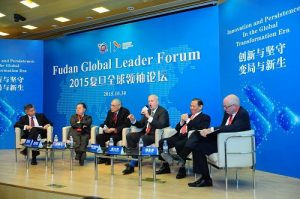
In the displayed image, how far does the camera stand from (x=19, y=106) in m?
9.53

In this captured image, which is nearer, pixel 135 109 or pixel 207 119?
pixel 207 119

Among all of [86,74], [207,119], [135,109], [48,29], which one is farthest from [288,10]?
[48,29]

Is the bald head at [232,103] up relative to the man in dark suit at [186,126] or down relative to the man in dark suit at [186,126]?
up

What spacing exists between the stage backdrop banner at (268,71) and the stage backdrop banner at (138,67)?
0.56m

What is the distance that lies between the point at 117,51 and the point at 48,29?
248 cm

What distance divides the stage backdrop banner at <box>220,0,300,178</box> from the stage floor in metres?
0.41

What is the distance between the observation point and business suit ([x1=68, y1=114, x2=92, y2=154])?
6633 millimetres

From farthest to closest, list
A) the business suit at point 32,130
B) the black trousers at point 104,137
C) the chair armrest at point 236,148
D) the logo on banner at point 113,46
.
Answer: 1. the logo on banner at point 113,46
2. the business suit at point 32,130
3. the black trousers at point 104,137
4. the chair armrest at point 236,148

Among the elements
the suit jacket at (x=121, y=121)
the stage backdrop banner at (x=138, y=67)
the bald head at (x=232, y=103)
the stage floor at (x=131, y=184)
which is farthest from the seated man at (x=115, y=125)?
the bald head at (x=232, y=103)

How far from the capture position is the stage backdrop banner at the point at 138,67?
698cm

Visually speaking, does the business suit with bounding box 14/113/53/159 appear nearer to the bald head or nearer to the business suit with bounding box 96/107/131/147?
the business suit with bounding box 96/107/131/147

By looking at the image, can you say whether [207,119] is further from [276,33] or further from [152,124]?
[276,33]

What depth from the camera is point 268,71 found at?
5.59 metres

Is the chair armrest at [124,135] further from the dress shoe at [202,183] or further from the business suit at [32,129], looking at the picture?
the dress shoe at [202,183]
